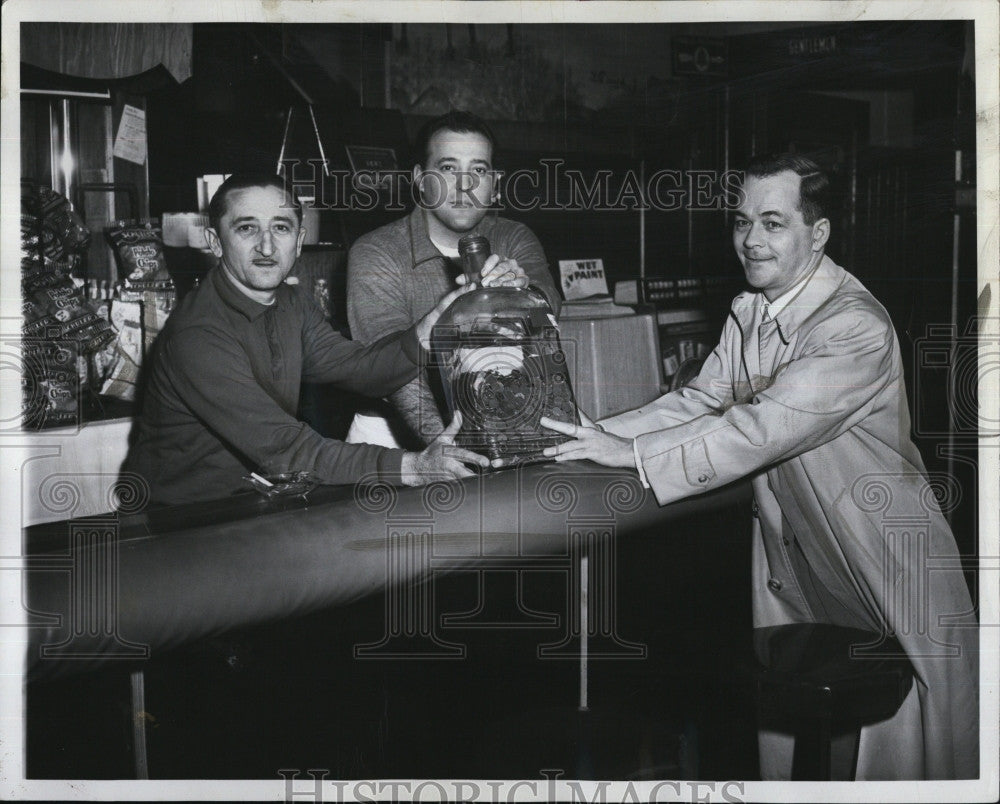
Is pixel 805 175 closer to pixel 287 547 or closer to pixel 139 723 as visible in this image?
pixel 287 547

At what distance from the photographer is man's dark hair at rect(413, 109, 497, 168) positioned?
6.45 ft

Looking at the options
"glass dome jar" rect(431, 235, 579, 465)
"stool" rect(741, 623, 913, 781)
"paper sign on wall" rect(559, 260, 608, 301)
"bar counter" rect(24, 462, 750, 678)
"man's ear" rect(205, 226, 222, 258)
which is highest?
"man's ear" rect(205, 226, 222, 258)

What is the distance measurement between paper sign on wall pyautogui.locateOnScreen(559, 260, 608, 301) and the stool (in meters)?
0.74

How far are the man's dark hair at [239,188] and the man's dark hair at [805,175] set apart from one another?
2.97ft

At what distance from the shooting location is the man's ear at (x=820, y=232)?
2.00m

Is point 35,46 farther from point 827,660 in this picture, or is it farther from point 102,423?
point 827,660

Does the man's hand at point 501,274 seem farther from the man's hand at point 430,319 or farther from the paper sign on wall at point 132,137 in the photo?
the paper sign on wall at point 132,137

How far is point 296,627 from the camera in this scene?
1.89 m

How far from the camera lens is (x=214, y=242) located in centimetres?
190

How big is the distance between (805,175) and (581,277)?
1.61ft

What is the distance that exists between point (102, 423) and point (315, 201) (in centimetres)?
59

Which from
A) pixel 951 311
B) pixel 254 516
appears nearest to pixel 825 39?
pixel 951 311

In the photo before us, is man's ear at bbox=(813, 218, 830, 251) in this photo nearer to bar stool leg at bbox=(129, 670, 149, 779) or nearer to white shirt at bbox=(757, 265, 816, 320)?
white shirt at bbox=(757, 265, 816, 320)

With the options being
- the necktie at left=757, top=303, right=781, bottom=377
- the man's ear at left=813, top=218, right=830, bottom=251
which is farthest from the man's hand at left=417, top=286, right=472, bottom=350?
the man's ear at left=813, top=218, right=830, bottom=251
